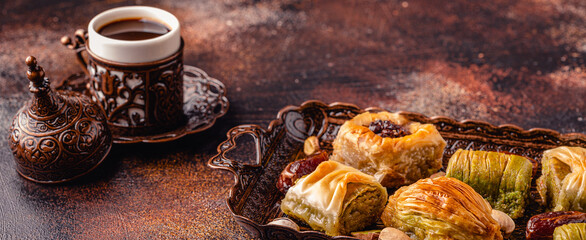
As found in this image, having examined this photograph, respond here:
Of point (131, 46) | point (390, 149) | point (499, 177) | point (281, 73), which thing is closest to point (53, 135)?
point (131, 46)

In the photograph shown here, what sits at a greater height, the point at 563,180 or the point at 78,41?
the point at 563,180

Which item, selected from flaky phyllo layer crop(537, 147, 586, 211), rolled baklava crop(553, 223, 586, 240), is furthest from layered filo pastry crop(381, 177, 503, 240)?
flaky phyllo layer crop(537, 147, 586, 211)

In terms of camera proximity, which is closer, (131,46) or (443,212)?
(443,212)

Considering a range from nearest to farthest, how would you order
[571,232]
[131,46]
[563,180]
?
[571,232]
[563,180]
[131,46]

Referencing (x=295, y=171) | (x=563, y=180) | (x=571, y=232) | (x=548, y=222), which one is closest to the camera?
(x=571, y=232)

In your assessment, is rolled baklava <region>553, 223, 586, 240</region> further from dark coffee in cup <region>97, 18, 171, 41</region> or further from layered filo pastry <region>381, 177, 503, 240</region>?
dark coffee in cup <region>97, 18, 171, 41</region>

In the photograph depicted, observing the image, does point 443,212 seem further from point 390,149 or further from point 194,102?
point 194,102

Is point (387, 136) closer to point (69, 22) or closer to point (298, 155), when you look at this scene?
point (298, 155)
